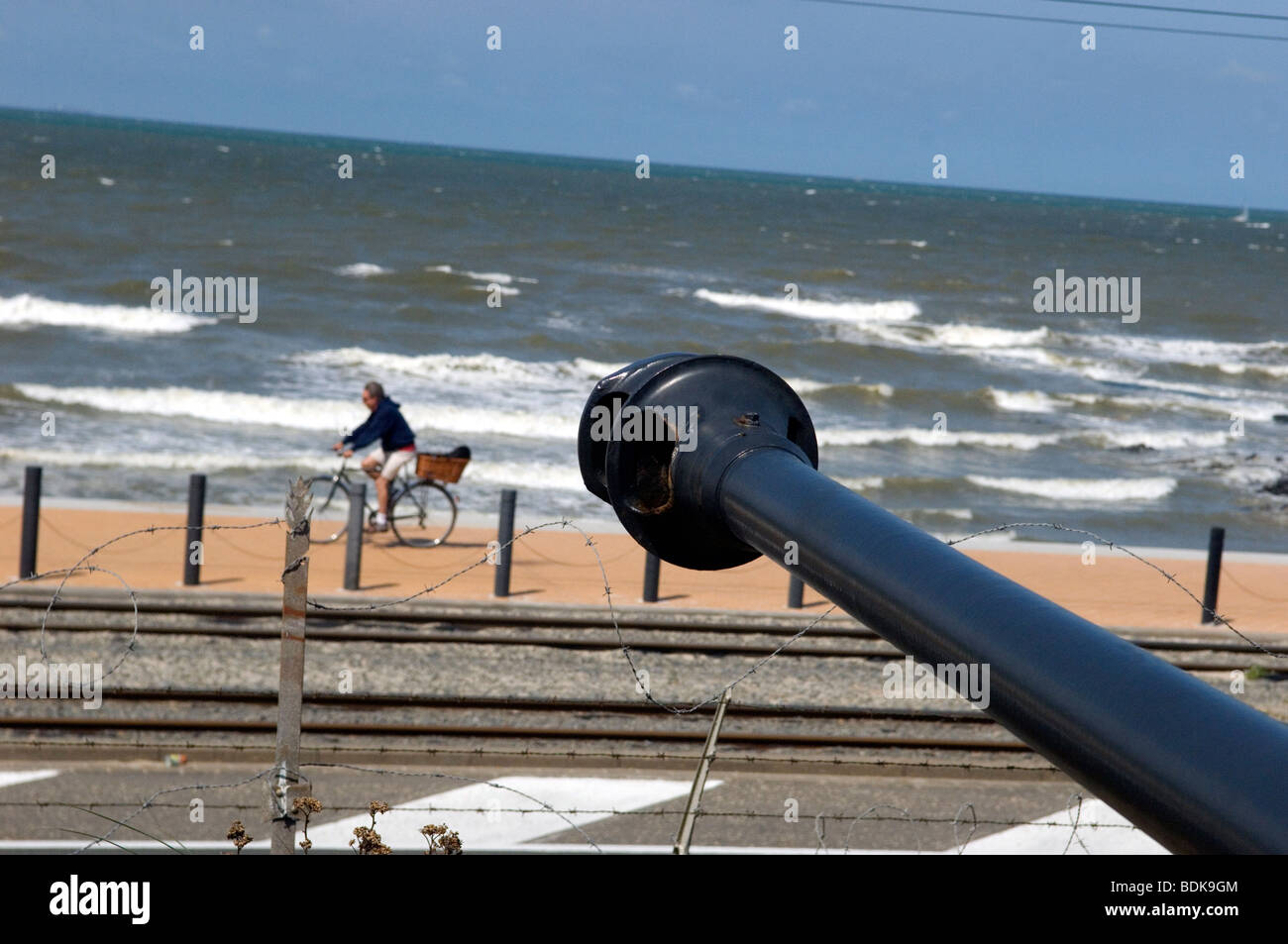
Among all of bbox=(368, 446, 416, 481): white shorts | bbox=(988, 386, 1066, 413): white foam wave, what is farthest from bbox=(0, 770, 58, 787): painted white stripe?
bbox=(988, 386, 1066, 413): white foam wave

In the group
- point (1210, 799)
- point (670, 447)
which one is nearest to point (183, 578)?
point (670, 447)

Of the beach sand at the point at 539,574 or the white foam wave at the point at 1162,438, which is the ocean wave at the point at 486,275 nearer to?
the white foam wave at the point at 1162,438

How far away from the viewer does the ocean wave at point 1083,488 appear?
2542cm

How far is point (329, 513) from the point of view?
1823cm

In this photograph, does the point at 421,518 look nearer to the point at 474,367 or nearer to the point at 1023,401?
the point at 474,367

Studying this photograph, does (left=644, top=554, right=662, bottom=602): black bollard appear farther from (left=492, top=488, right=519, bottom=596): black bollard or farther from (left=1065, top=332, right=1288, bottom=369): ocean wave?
(left=1065, top=332, right=1288, bottom=369): ocean wave

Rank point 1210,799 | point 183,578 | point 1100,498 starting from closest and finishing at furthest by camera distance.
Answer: point 1210,799
point 183,578
point 1100,498

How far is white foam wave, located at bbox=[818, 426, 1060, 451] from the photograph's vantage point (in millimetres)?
28766

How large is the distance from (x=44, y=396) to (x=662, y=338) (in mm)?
21291

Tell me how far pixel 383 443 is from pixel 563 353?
892 inches

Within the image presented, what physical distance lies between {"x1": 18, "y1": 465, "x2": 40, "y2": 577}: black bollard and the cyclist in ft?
11.4

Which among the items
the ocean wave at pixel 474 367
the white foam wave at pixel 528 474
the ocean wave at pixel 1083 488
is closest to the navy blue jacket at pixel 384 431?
the white foam wave at pixel 528 474

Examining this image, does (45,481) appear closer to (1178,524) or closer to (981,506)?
(981,506)
